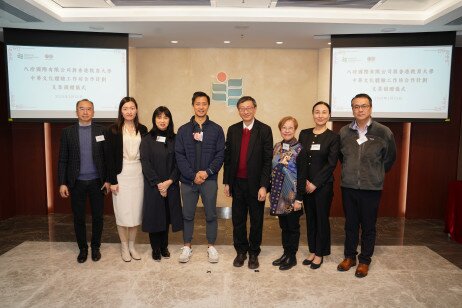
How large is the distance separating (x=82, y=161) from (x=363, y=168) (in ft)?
8.28

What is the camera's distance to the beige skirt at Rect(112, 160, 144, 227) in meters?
3.23

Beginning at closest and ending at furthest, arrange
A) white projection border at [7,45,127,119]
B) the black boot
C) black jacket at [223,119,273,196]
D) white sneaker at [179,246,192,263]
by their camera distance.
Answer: black jacket at [223,119,273,196]
the black boot
white sneaker at [179,246,192,263]
white projection border at [7,45,127,119]

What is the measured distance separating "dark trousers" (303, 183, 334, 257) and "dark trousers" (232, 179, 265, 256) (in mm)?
434

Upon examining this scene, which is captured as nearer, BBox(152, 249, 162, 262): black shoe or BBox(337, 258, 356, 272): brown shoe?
BBox(337, 258, 356, 272): brown shoe

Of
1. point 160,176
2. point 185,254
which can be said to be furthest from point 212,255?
point 160,176

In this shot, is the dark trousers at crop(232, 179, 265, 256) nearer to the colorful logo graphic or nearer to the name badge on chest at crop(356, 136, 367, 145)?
the name badge on chest at crop(356, 136, 367, 145)

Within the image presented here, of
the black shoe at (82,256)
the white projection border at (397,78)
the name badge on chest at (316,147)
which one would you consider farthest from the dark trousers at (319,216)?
the black shoe at (82,256)

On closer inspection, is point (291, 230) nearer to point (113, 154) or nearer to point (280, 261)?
point (280, 261)

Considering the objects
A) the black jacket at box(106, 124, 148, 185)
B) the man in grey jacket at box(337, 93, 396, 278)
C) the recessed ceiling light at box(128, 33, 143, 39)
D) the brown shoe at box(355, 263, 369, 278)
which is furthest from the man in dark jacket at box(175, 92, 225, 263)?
the recessed ceiling light at box(128, 33, 143, 39)

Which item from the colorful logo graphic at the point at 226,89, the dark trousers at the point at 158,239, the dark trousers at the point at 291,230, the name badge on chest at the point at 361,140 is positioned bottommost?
the dark trousers at the point at 158,239

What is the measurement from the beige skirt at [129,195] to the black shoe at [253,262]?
1125mm

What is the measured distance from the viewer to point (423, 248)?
383cm

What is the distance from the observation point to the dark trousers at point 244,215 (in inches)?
124

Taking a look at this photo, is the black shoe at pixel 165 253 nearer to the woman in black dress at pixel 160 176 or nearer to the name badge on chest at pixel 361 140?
the woman in black dress at pixel 160 176
